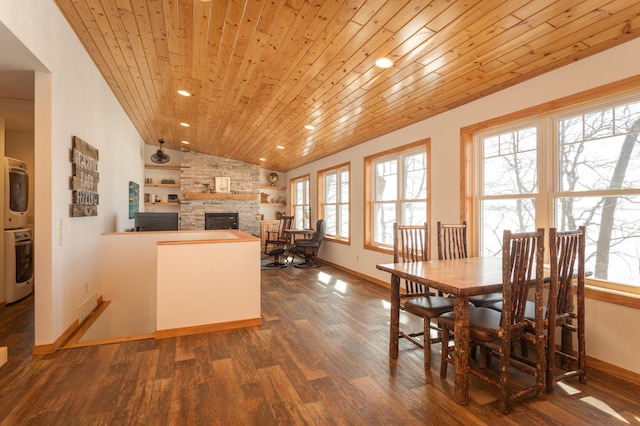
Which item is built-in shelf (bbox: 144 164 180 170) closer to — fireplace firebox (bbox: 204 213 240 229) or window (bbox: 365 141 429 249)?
fireplace firebox (bbox: 204 213 240 229)

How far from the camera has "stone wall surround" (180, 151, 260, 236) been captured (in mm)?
8148

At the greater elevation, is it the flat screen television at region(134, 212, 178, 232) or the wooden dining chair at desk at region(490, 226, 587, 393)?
the flat screen television at region(134, 212, 178, 232)

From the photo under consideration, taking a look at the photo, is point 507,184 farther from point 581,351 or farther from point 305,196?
point 305,196

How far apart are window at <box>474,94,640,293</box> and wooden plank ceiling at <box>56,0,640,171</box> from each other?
53cm

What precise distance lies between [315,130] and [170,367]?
3629 millimetres

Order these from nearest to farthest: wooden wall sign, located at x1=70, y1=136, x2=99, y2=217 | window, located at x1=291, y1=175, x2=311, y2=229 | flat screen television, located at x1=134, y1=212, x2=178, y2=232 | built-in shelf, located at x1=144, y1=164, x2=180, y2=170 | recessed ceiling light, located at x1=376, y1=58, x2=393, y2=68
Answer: recessed ceiling light, located at x1=376, y1=58, x2=393, y2=68, wooden wall sign, located at x1=70, y1=136, x2=99, y2=217, flat screen television, located at x1=134, y1=212, x2=178, y2=232, window, located at x1=291, y1=175, x2=311, y2=229, built-in shelf, located at x1=144, y1=164, x2=180, y2=170

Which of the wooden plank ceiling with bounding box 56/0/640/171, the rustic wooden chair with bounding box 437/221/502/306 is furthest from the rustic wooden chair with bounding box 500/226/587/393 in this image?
the wooden plank ceiling with bounding box 56/0/640/171

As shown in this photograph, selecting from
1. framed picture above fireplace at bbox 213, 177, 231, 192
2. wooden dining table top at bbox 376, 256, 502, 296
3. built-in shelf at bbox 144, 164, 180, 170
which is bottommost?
wooden dining table top at bbox 376, 256, 502, 296

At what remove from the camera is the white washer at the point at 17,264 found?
3737mm

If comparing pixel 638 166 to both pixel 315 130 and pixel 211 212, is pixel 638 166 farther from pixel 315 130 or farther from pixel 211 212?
pixel 211 212

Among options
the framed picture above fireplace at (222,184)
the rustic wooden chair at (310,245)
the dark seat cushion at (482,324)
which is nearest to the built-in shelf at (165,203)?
the framed picture above fireplace at (222,184)

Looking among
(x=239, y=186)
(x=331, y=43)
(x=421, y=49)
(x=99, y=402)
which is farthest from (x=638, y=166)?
(x=239, y=186)

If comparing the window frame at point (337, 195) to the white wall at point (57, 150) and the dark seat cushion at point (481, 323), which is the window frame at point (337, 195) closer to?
the dark seat cushion at point (481, 323)

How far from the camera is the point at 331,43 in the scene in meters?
2.40
